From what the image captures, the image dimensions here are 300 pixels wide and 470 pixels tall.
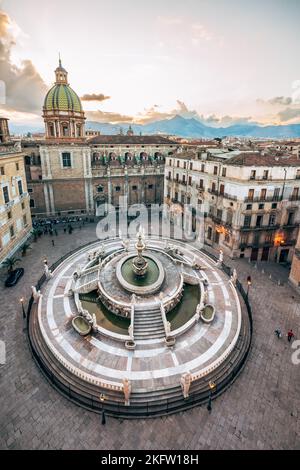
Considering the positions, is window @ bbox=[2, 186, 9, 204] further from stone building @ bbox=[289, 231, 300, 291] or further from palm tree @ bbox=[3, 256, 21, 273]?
stone building @ bbox=[289, 231, 300, 291]

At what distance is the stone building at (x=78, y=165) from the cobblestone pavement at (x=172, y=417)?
3071 cm

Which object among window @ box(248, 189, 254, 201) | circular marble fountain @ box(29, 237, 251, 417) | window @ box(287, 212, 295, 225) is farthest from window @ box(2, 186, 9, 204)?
window @ box(287, 212, 295, 225)

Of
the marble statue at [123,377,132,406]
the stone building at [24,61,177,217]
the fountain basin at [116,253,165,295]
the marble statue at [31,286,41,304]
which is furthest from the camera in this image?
the stone building at [24,61,177,217]

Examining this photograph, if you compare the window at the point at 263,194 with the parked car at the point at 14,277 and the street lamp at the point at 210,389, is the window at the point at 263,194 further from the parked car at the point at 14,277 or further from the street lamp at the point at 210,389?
the parked car at the point at 14,277

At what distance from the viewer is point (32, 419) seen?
1390 cm

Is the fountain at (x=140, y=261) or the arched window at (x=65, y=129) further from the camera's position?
the arched window at (x=65, y=129)

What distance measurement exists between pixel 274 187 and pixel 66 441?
30.2 meters

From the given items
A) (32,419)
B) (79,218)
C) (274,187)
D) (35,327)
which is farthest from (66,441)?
(79,218)

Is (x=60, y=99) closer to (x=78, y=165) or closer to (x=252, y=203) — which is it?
(x=78, y=165)

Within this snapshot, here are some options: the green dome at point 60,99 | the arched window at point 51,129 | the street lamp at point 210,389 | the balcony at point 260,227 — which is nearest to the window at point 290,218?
the balcony at point 260,227

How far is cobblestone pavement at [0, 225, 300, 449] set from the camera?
13.1 meters

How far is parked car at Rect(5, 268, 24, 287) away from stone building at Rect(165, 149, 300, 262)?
81.5ft

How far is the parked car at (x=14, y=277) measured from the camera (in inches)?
1011
